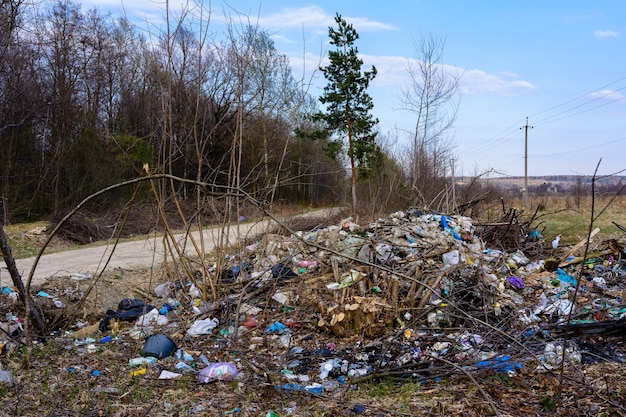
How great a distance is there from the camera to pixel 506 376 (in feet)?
12.3

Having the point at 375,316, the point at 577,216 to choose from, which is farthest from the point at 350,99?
the point at 375,316

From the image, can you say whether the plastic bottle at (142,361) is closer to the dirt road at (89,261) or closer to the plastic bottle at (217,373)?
the plastic bottle at (217,373)

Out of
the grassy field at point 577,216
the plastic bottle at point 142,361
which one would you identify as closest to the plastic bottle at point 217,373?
the plastic bottle at point 142,361

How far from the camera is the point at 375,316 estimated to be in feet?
16.0

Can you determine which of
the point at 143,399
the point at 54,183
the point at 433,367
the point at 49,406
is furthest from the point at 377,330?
the point at 54,183

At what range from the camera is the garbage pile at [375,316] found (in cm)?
411

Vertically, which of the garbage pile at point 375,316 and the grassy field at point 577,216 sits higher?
the grassy field at point 577,216

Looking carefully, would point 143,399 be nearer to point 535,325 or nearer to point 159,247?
point 535,325

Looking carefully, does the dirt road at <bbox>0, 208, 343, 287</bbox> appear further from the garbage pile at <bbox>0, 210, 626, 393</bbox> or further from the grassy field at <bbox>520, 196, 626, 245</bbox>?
the grassy field at <bbox>520, 196, 626, 245</bbox>

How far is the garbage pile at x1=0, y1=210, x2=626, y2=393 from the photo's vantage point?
4.11 m

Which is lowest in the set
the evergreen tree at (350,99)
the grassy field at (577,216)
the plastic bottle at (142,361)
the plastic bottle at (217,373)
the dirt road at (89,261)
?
the plastic bottle at (142,361)

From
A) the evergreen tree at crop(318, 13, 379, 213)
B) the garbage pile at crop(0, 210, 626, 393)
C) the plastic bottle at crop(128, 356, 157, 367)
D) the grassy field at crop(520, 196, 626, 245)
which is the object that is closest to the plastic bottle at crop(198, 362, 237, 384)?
the garbage pile at crop(0, 210, 626, 393)

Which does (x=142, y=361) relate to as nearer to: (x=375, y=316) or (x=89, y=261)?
(x=375, y=316)

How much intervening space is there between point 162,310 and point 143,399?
8.15 ft
